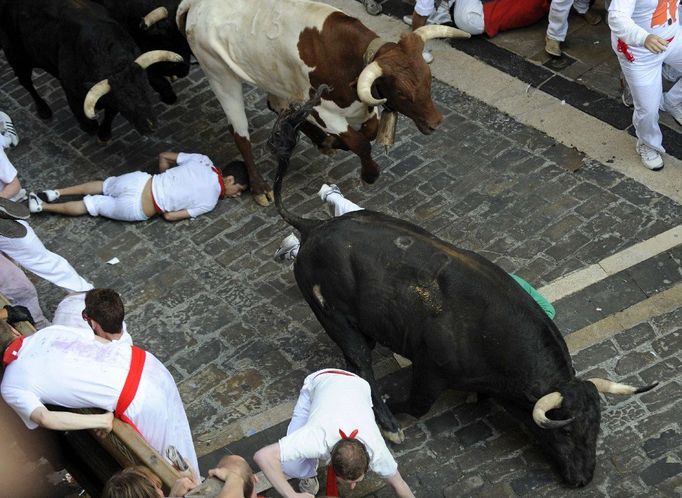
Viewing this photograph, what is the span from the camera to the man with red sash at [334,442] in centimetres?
564

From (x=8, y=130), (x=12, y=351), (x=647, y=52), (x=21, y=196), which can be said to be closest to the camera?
(x=12, y=351)

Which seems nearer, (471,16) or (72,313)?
(72,313)

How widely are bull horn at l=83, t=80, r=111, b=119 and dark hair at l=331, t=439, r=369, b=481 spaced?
4.97 metres

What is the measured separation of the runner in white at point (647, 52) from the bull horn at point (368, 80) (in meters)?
2.09

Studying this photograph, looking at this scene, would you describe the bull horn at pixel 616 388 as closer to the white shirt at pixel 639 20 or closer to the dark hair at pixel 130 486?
the dark hair at pixel 130 486

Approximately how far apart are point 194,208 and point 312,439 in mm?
3890

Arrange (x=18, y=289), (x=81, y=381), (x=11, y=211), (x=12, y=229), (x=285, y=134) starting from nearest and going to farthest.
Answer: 1. (x=81, y=381)
2. (x=285, y=134)
3. (x=12, y=229)
4. (x=11, y=211)
5. (x=18, y=289)

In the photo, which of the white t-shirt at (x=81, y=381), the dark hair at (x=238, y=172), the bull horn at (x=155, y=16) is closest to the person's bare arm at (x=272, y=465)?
the white t-shirt at (x=81, y=381)

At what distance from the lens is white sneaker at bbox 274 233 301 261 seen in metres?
8.09

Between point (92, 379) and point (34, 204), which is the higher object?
point (92, 379)

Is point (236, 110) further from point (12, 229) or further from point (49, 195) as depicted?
point (12, 229)

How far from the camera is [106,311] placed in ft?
20.6

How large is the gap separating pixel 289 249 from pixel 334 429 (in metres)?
2.52

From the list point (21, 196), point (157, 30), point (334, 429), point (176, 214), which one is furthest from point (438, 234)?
point (21, 196)
